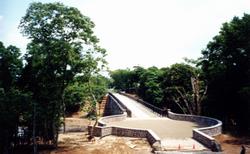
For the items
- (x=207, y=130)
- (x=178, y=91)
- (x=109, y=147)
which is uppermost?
(x=178, y=91)

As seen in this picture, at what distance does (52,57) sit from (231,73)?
21052 mm

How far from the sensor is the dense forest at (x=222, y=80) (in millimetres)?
36312

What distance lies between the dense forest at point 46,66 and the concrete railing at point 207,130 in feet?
34.7

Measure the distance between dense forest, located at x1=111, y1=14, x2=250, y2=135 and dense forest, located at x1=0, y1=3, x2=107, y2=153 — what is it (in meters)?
13.4

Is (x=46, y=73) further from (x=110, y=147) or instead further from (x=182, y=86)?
(x=182, y=86)

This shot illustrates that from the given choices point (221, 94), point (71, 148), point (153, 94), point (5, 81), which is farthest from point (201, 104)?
point (5, 81)

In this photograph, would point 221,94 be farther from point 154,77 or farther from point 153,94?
point 154,77

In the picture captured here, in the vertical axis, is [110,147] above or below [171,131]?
below

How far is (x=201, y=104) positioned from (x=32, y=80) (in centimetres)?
2597

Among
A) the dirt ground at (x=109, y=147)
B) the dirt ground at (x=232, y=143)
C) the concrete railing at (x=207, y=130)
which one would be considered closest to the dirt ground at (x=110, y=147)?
the dirt ground at (x=109, y=147)

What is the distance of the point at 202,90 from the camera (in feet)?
152

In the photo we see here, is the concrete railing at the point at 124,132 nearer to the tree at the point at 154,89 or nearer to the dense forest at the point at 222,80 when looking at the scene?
the dense forest at the point at 222,80

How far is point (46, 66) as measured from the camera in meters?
28.0

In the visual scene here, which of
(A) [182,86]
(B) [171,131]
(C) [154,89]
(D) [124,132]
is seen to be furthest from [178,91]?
(D) [124,132]
